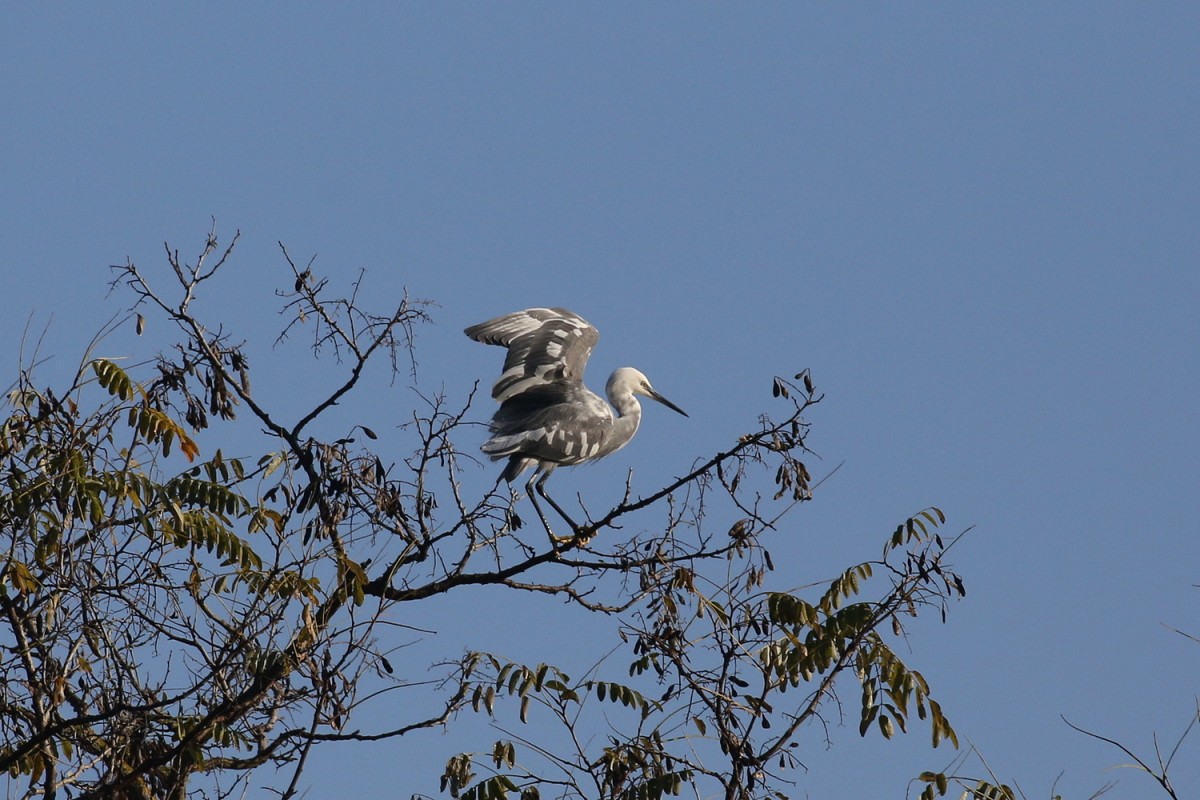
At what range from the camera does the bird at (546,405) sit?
9008mm

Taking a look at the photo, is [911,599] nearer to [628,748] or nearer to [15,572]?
[628,748]

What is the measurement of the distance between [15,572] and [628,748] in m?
2.39

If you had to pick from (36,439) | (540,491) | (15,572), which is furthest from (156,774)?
(540,491)

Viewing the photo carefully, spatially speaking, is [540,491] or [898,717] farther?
[540,491]

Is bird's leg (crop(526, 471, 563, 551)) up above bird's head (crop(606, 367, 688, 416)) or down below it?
below

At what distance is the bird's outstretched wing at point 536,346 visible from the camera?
31.1 feet

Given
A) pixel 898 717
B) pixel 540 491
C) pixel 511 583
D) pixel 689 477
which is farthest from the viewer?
pixel 540 491

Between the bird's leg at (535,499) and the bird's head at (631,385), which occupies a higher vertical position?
the bird's head at (631,385)

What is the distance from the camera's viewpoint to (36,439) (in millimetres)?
5832

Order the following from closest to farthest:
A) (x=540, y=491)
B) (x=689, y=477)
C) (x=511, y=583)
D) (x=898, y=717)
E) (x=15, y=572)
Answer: (x=15, y=572)
(x=898, y=717)
(x=689, y=477)
(x=511, y=583)
(x=540, y=491)

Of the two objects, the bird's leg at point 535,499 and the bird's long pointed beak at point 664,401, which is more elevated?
the bird's long pointed beak at point 664,401

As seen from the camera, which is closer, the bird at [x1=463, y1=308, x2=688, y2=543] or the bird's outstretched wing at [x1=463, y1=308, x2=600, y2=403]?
the bird at [x1=463, y1=308, x2=688, y2=543]

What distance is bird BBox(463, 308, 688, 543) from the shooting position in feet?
29.6

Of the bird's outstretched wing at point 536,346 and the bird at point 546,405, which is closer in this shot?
the bird at point 546,405
